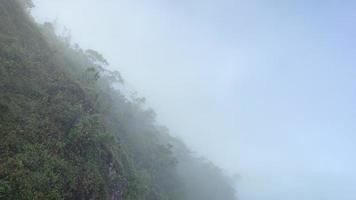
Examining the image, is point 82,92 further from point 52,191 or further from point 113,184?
point 52,191

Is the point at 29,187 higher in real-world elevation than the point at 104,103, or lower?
lower

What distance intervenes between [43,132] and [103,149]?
4.77m

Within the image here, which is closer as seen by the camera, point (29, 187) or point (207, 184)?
point (29, 187)

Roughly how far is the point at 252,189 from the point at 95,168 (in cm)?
14945

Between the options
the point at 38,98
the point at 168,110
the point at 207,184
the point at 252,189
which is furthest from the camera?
A: the point at 168,110

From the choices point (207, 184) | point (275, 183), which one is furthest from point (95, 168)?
point (275, 183)

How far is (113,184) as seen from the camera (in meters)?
26.9

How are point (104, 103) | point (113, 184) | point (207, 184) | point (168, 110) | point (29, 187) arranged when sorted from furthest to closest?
point (168, 110), point (207, 184), point (104, 103), point (113, 184), point (29, 187)

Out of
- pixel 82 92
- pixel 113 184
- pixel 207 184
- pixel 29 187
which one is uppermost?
pixel 207 184

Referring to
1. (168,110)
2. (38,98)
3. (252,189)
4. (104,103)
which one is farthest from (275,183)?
(38,98)

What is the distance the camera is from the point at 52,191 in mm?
20203

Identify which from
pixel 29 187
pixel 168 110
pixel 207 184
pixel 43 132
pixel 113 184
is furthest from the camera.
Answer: pixel 168 110

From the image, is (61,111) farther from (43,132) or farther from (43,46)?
(43,46)

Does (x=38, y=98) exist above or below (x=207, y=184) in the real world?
below
